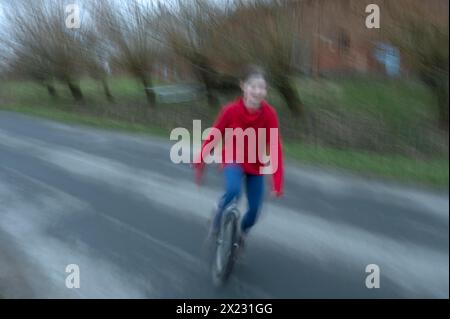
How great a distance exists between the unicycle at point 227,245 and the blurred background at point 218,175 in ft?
0.49

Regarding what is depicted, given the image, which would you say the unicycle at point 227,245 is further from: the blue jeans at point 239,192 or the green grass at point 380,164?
the green grass at point 380,164

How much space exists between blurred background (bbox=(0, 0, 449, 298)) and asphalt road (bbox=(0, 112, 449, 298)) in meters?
0.02

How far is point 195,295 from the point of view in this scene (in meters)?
4.13

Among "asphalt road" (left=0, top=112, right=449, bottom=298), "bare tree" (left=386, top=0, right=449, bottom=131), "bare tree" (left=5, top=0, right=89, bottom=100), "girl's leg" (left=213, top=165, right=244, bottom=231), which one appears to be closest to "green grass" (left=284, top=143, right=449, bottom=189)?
"asphalt road" (left=0, top=112, right=449, bottom=298)

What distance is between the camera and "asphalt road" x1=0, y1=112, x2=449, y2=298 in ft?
14.1

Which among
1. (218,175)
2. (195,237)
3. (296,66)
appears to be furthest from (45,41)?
(195,237)

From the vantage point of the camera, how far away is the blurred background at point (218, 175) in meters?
4.61

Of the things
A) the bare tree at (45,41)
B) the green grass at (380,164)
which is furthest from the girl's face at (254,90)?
the bare tree at (45,41)

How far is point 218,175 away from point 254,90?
4.31m

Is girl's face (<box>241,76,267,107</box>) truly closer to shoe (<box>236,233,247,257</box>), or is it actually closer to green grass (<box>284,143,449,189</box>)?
shoe (<box>236,233,247,257</box>)

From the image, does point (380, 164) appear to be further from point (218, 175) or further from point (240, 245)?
point (240, 245)
